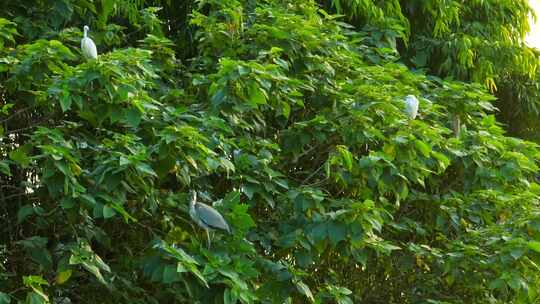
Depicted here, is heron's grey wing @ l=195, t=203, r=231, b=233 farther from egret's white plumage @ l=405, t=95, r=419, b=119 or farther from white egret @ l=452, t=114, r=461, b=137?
white egret @ l=452, t=114, r=461, b=137

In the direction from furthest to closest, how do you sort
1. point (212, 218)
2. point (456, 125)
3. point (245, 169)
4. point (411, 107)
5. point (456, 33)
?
point (456, 33), point (456, 125), point (411, 107), point (245, 169), point (212, 218)

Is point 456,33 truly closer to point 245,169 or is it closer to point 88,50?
point 245,169

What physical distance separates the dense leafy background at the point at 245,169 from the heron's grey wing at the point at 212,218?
0.29 ft

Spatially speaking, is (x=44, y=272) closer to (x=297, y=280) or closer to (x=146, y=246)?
(x=146, y=246)

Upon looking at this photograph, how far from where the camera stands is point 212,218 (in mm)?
2812

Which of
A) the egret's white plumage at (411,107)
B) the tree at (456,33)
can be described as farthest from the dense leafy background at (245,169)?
the tree at (456,33)

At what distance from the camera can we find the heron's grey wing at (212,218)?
2.81 meters

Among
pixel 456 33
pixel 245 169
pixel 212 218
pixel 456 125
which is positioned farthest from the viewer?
pixel 456 33

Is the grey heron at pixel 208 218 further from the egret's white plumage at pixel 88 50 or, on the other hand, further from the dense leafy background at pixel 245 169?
the egret's white plumage at pixel 88 50

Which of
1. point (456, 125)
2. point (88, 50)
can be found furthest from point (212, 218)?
point (456, 125)

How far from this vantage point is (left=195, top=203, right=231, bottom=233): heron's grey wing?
281 centimetres

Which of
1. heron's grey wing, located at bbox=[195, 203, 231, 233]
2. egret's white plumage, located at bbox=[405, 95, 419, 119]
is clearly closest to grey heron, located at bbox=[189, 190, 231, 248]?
heron's grey wing, located at bbox=[195, 203, 231, 233]

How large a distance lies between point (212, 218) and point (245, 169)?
1.63 ft

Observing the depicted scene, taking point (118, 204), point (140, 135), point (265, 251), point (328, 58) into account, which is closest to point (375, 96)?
point (328, 58)
